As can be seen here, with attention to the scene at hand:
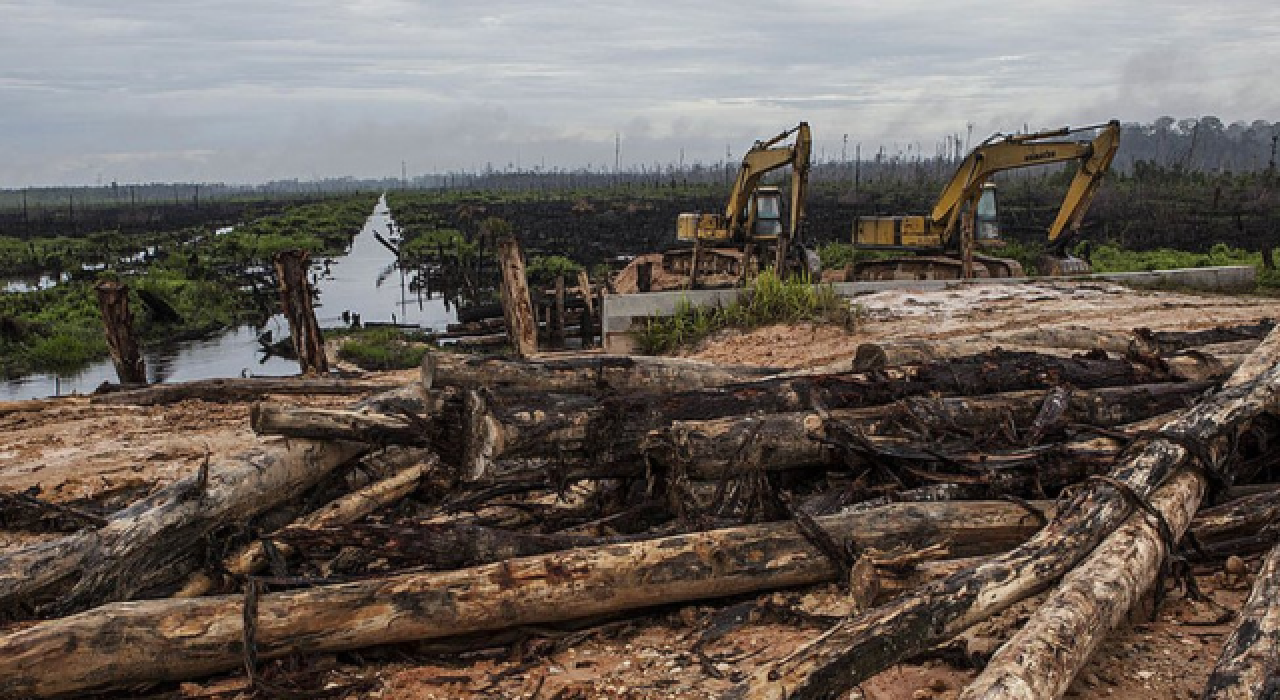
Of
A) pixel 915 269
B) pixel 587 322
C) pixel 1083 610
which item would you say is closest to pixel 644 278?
pixel 587 322

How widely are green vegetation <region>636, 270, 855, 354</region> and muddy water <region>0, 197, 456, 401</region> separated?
4.90 m

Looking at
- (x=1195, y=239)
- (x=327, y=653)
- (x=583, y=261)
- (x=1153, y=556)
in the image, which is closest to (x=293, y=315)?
(x=327, y=653)

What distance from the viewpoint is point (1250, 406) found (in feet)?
15.1

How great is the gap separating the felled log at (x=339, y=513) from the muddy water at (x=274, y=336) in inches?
292

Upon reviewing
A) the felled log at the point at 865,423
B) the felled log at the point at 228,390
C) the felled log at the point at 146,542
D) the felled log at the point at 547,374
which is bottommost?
the felled log at the point at 228,390

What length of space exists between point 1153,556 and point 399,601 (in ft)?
9.01

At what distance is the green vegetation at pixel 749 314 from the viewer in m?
11.9

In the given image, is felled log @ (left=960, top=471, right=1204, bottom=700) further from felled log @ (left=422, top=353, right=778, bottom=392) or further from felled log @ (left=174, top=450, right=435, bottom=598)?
felled log @ (left=174, top=450, right=435, bottom=598)

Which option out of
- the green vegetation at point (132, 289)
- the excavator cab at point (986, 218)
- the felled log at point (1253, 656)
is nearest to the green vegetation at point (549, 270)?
the green vegetation at point (132, 289)

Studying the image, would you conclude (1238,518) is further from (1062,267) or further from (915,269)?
(915,269)

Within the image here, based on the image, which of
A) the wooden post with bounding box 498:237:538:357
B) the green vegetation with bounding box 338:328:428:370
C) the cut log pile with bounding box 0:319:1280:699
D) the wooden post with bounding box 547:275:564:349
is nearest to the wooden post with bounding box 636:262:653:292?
the wooden post with bounding box 547:275:564:349

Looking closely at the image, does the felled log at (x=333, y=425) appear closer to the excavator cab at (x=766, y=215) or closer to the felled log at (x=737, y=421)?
the felled log at (x=737, y=421)

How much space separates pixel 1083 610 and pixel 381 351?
13.4 meters

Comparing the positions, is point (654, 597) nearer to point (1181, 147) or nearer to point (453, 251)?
point (453, 251)
